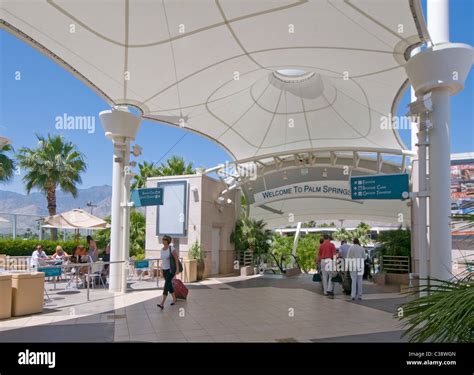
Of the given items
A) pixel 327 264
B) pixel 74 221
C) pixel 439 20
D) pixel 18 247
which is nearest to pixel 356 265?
pixel 327 264

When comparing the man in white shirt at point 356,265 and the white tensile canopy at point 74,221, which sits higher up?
the white tensile canopy at point 74,221

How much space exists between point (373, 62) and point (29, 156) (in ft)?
79.2

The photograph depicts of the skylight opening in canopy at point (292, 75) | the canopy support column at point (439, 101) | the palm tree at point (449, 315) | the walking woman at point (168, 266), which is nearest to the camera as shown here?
the palm tree at point (449, 315)

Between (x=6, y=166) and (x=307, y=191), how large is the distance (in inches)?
739

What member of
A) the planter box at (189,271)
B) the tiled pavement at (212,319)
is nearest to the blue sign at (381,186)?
the tiled pavement at (212,319)

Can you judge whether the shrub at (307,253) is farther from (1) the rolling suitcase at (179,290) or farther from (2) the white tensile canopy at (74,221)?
(1) the rolling suitcase at (179,290)

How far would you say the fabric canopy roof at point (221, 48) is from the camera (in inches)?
376

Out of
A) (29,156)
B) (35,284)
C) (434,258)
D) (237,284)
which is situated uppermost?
(29,156)

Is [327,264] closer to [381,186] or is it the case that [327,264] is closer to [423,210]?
[381,186]

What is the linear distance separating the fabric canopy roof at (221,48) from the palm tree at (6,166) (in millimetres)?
14239

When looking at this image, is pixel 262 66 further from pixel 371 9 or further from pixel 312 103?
pixel 312 103

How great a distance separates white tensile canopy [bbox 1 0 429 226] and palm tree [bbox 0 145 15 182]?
1420 cm

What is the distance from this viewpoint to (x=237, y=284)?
50.4ft
